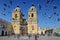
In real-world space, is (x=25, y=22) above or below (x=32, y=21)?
below

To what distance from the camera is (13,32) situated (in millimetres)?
29016

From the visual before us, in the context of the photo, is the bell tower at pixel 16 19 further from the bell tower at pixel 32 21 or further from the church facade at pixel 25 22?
the bell tower at pixel 32 21

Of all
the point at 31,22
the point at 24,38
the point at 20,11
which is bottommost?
the point at 24,38

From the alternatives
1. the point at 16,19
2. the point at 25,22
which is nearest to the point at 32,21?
the point at 25,22

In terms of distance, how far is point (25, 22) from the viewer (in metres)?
29.4

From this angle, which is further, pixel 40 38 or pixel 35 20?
pixel 35 20

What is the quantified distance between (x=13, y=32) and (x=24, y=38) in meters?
11.1

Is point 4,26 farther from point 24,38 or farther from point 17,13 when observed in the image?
point 24,38

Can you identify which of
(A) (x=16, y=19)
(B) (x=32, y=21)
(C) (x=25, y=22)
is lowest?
(C) (x=25, y=22)

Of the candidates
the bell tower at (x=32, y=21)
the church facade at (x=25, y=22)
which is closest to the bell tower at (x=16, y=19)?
the church facade at (x=25, y=22)

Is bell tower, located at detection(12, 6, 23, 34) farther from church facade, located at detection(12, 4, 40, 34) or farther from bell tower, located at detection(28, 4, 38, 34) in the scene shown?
bell tower, located at detection(28, 4, 38, 34)

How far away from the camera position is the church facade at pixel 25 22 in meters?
28.4

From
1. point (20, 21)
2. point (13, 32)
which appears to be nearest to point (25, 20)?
point (20, 21)

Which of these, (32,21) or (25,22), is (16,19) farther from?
(32,21)
